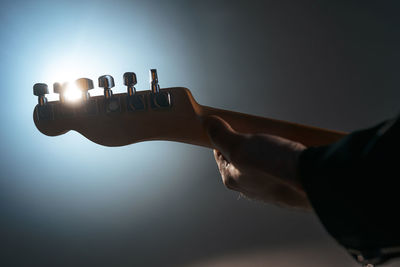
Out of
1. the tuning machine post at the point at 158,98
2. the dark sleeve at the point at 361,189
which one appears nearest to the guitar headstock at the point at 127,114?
the tuning machine post at the point at 158,98

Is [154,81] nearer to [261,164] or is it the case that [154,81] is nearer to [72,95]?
[72,95]

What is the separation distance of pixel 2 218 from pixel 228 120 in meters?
0.81

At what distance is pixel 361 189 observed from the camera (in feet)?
1.02

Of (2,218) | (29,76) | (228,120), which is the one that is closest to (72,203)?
(2,218)

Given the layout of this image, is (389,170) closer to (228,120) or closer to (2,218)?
(228,120)

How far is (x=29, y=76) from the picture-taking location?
0.97m

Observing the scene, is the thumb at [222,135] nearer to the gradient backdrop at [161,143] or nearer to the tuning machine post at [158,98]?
the tuning machine post at [158,98]

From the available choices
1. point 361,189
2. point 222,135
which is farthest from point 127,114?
point 361,189

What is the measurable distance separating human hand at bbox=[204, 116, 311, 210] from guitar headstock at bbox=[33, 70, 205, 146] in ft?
0.16

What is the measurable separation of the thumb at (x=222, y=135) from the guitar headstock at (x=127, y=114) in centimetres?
4

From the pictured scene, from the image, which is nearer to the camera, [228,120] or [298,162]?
[298,162]

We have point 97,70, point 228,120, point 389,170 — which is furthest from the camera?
point 97,70

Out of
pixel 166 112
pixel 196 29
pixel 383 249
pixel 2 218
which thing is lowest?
pixel 2 218

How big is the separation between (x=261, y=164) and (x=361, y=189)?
11 cm
